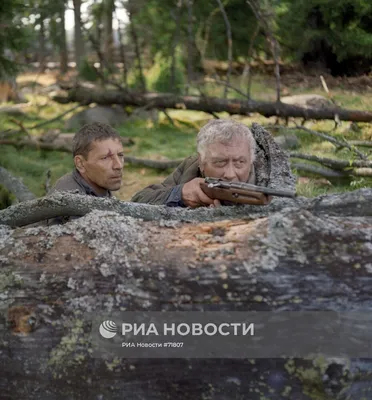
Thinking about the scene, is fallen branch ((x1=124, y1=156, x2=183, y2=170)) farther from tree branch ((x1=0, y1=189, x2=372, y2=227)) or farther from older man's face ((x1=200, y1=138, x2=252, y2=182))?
tree branch ((x1=0, y1=189, x2=372, y2=227))

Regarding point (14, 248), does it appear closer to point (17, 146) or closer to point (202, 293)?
point (202, 293)

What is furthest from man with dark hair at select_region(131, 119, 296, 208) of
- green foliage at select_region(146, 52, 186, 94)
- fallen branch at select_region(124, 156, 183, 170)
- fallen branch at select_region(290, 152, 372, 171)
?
green foliage at select_region(146, 52, 186, 94)

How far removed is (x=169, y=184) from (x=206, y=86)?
12.6m

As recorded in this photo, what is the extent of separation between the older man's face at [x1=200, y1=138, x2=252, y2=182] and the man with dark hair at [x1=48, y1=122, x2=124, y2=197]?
2.04ft

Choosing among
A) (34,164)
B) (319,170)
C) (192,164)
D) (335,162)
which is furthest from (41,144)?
(192,164)

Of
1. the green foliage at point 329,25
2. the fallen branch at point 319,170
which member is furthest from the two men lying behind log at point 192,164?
the green foliage at point 329,25

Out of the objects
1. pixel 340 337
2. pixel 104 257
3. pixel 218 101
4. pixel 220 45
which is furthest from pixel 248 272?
pixel 220 45

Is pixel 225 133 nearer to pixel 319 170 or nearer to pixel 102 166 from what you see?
pixel 102 166

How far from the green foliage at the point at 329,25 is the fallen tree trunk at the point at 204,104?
2118mm

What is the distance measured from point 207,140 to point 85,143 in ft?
2.58

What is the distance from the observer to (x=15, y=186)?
20.0 feet

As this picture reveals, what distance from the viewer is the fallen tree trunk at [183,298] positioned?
6.00 feet

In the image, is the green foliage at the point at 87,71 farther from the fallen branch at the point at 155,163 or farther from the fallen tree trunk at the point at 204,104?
the fallen branch at the point at 155,163

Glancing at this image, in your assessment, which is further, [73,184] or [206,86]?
[206,86]
